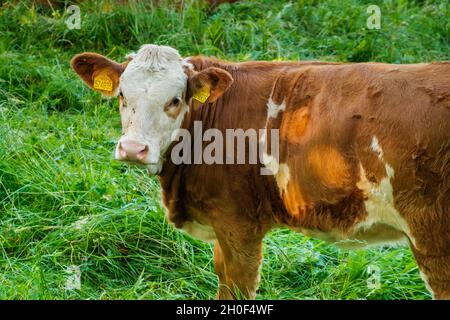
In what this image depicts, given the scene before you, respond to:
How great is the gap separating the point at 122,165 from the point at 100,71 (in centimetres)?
171

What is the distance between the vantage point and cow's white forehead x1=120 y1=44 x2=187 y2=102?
5.44m

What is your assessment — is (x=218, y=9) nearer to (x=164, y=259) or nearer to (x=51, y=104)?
(x=51, y=104)

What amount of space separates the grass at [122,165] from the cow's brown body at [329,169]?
24.8 inches

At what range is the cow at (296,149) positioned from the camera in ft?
16.5

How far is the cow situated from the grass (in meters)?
0.63

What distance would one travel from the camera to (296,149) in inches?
214

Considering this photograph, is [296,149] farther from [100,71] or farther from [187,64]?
[100,71]

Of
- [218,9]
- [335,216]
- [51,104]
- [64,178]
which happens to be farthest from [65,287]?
[218,9]

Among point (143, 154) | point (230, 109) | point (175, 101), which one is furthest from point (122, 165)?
point (143, 154)

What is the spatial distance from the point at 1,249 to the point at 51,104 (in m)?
2.44

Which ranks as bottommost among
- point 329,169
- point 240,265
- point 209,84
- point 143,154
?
point 240,265

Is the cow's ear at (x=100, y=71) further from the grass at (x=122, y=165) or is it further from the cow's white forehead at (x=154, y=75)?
the grass at (x=122, y=165)

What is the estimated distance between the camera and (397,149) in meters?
5.03

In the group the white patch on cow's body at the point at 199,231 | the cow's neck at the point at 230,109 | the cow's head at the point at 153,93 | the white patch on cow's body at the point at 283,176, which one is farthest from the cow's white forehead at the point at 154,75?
the white patch on cow's body at the point at 199,231
